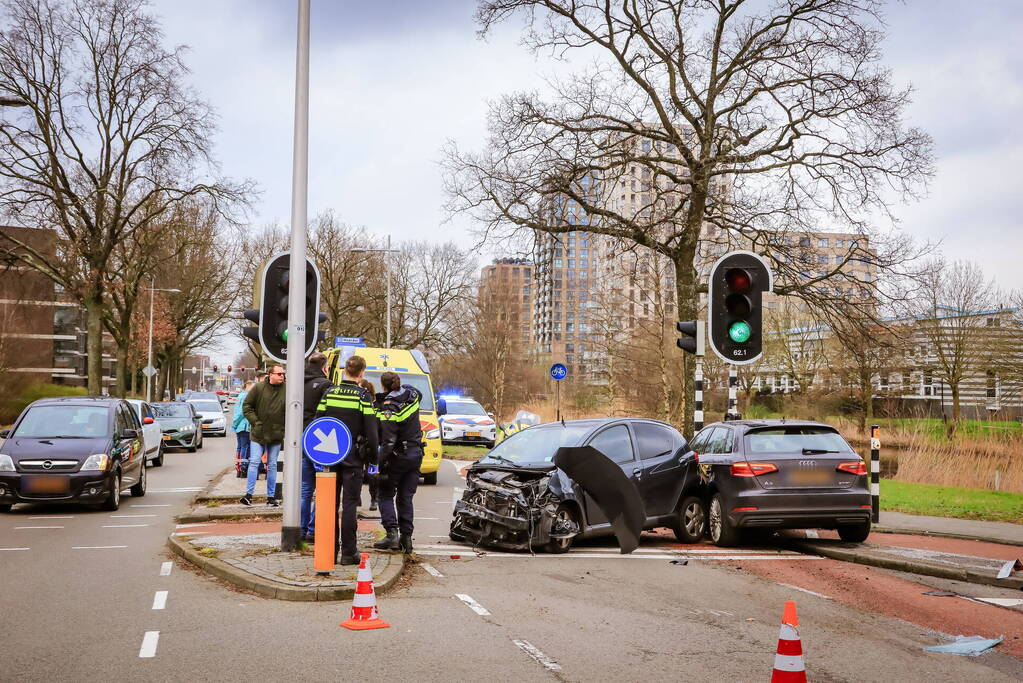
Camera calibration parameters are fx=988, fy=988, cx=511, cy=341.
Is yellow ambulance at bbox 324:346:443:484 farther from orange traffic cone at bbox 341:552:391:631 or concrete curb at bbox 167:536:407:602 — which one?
orange traffic cone at bbox 341:552:391:631

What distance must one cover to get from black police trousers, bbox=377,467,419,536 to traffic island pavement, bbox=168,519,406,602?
352 millimetres

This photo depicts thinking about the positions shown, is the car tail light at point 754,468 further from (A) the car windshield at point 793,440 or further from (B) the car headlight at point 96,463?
(B) the car headlight at point 96,463

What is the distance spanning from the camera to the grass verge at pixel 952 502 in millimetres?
16781

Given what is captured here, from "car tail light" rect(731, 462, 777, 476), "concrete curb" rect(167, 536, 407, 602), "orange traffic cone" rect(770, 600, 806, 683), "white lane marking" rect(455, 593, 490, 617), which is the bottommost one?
"white lane marking" rect(455, 593, 490, 617)

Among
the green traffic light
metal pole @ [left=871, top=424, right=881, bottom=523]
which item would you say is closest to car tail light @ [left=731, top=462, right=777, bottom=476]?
the green traffic light

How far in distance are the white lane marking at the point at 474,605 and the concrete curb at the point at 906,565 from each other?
5.16 meters

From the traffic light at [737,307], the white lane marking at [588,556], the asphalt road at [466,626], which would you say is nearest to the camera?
the asphalt road at [466,626]

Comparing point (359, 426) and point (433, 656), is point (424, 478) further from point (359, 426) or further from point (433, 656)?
point (433, 656)

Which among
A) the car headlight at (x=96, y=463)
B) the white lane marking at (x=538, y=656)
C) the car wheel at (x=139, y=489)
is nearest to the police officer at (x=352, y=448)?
the white lane marking at (x=538, y=656)

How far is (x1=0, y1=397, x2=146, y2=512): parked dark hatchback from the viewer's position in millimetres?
13914

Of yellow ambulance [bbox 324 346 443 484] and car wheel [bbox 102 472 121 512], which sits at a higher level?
yellow ambulance [bbox 324 346 443 484]

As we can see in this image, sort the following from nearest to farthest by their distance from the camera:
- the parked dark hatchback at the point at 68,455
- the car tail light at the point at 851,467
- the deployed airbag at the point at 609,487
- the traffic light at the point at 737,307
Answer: the deployed airbag at the point at 609,487
the traffic light at the point at 737,307
the car tail light at the point at 851,467
the parked dark hatchback at the point at 68,455

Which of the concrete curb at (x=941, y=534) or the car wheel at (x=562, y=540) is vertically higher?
the car wheel at (x=562, y=540)

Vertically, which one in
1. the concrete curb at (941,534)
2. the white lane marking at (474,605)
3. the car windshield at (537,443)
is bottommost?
the concrete curb at (941,534)
